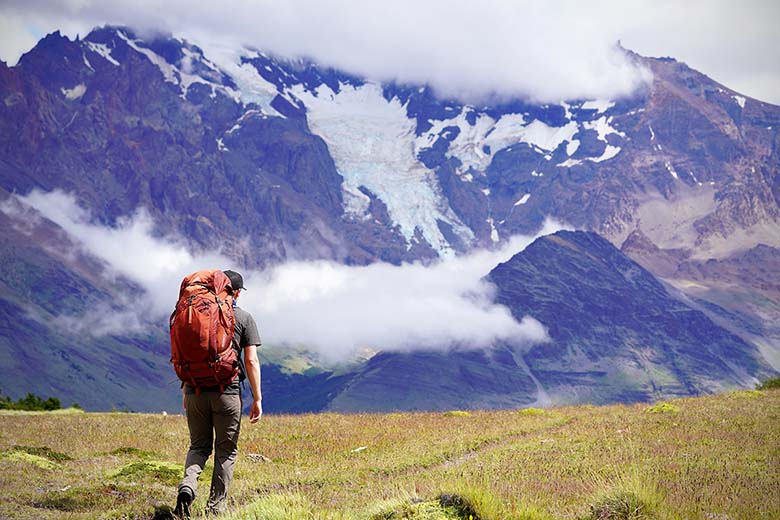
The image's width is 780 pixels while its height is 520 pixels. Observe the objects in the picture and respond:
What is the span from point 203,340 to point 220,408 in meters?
1.35

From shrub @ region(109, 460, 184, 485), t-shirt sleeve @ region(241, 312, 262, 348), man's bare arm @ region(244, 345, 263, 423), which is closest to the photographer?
man's bare arm @ region(244, 345, 263, 423)

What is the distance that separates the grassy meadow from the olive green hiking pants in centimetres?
53

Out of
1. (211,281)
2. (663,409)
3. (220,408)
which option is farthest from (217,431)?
(663,409)

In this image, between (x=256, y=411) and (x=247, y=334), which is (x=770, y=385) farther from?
(x=247, y=334)

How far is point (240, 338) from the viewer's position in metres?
13.9

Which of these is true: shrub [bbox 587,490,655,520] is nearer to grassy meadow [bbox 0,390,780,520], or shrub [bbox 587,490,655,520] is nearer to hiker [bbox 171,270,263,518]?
grassy meadow [bbox 0,390,780,520]

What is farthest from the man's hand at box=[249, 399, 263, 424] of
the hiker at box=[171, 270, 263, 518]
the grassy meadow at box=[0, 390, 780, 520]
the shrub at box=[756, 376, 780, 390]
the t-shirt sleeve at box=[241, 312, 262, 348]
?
the shrub at box=[756, 376, 780, 390]

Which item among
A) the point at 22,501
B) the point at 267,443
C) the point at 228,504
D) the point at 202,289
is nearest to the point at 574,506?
the point at 228,504

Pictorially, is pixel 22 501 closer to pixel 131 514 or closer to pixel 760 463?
pixel 131 514

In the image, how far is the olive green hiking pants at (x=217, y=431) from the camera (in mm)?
13602

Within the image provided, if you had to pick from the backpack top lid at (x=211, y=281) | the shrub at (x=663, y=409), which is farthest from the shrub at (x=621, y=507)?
the shrub at (x=663, y=409)

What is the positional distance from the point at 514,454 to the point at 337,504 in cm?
767

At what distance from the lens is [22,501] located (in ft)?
50.0

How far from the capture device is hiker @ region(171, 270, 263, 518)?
44.5ft
